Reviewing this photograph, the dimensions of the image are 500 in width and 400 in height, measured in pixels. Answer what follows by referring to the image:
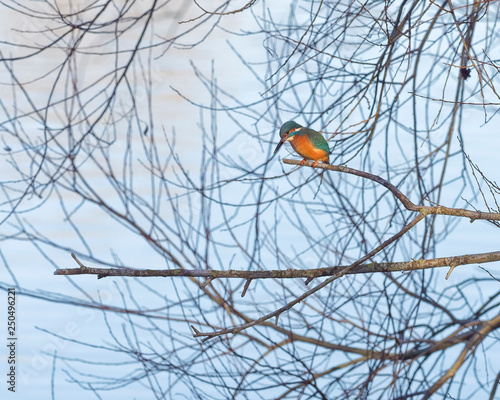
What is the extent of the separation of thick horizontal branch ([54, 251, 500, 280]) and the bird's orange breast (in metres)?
0.69

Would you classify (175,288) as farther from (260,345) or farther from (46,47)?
(46,47)

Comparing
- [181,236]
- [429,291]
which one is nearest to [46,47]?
[181,236]

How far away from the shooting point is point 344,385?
361cm

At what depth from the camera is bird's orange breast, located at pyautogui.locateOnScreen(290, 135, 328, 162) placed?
3.13 m

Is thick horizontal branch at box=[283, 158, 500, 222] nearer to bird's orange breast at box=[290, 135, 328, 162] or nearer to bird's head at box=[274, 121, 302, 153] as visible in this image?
bird's orange breast at box=[290, 135, 328, 162]

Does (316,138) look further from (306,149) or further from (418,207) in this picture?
(418,207)

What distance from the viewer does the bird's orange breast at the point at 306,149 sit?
313 cm

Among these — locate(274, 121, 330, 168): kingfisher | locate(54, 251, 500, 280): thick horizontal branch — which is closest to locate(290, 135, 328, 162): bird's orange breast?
locate(274, 121, 330, 168): kingfisher

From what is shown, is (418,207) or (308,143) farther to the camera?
(308,143)

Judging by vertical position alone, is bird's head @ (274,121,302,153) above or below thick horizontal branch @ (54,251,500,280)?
above

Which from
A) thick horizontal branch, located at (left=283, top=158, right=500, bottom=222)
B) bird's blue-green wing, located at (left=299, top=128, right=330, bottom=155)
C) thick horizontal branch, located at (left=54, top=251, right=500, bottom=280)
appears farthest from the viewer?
bird's blue-green wing, located at (left=299, top=128, right=330, bottom=155)

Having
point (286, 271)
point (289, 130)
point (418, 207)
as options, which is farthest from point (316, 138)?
point (286, 271)

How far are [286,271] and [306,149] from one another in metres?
0.77

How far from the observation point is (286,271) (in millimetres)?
2521
